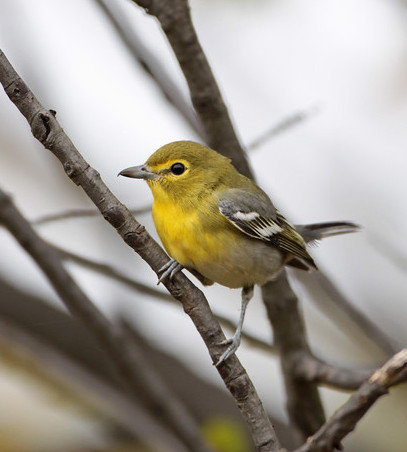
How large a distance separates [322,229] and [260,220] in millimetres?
819

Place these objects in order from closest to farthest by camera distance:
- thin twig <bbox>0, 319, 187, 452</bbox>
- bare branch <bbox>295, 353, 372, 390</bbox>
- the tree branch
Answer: the tree branch, bare branch <bbox>295, 353, 372, 390</bbox>, thin twig <bbox>0, 319, 187, 452</bbox>

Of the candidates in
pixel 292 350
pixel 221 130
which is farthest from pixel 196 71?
pixel 292 350

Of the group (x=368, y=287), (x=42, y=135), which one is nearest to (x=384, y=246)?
(x=368, y=287)

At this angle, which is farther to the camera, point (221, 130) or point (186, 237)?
point (221, 130)

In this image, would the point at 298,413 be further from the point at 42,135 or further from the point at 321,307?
the point at 42,135

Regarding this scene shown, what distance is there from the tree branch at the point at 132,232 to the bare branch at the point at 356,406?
0.31 meters

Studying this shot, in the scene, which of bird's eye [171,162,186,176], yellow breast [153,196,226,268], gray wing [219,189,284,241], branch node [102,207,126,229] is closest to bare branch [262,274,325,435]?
gray wing [219,189,284,241]

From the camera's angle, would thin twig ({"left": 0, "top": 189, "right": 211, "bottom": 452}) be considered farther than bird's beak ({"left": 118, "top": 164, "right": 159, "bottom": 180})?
No

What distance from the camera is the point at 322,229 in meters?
4.55

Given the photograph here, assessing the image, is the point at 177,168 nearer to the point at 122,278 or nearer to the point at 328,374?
the point at 122,278

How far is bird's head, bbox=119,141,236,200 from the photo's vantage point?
3.78 m

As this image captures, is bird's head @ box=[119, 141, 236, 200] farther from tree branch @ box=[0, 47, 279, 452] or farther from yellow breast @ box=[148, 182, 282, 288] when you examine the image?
tree branch @ box=[0, 47, 279, 452]

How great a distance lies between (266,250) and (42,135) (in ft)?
6.11

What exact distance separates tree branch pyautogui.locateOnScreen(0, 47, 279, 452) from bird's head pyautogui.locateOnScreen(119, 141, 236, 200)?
1228 millimetres
